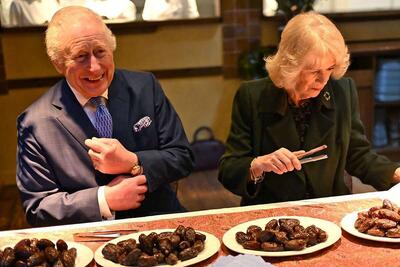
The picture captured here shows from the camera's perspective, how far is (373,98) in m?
4.88

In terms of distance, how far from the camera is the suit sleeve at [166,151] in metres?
2.09

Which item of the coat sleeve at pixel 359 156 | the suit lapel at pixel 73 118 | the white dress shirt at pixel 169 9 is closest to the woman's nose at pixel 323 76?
the coat sleeve at pixel 359 156

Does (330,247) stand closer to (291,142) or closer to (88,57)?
(291,142)

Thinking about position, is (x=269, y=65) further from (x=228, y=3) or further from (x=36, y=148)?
(x=228, y=3)

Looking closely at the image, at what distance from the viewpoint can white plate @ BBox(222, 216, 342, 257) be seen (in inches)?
58.6

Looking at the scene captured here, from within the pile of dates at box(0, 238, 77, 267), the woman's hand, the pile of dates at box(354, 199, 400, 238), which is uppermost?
the woman's hand

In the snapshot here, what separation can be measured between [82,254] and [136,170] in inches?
20.7

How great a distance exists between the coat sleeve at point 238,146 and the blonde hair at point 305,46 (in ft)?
0.58

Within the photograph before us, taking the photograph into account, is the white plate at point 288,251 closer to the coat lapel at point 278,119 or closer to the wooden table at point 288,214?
the wooden table at point 288,214

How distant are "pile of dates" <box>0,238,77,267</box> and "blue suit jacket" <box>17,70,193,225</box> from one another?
17.4 inches

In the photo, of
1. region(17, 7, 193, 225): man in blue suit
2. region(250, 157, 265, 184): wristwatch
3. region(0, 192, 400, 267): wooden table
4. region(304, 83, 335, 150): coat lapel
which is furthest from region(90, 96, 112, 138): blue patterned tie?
region(304, 83, 335, 150): coat lapel

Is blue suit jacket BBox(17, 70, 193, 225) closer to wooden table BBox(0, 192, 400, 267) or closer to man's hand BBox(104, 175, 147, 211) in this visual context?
man's hand BBox(104, 175, 147, 211)

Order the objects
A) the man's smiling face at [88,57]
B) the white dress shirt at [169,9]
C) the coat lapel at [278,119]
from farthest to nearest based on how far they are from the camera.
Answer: the white dress shirt at [169,9], the coat lapel at [278,119], the man's smiling face at [88,57]

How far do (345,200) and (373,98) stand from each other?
3.16 metres
